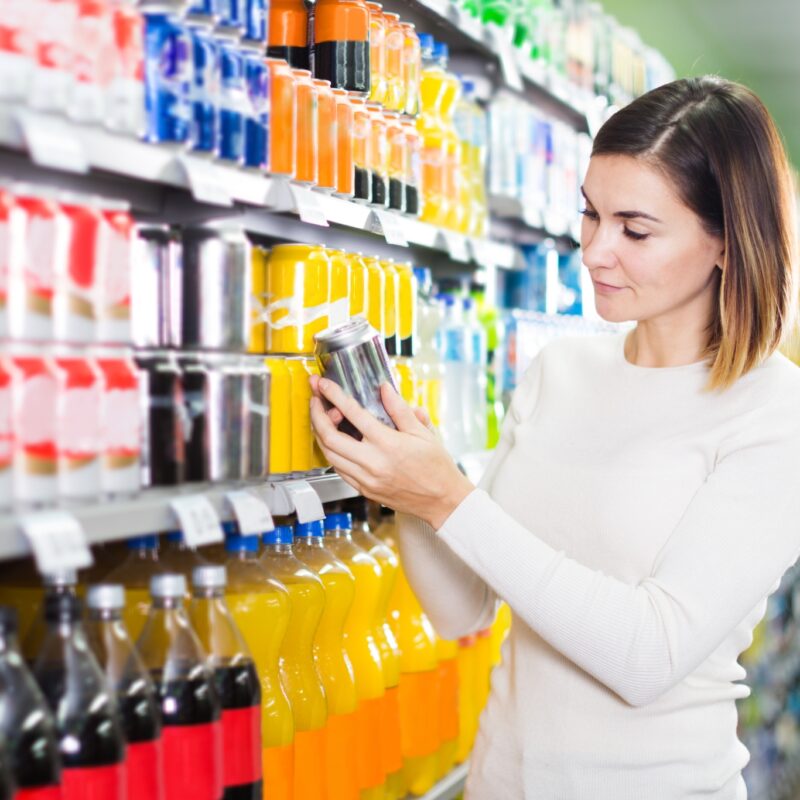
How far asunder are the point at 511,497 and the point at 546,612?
362 millimetres

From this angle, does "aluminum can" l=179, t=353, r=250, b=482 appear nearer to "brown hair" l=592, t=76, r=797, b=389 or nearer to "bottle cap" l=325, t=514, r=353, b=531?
"bottle cap" l=325, t=514, r=353, b=531

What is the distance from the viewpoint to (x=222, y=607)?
173 cm

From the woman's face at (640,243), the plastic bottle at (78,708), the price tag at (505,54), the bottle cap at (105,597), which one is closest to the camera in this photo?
the plastic bottle at (78,708)

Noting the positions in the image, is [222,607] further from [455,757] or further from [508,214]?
[508,214]

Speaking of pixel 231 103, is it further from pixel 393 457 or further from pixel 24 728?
pixel 24 728

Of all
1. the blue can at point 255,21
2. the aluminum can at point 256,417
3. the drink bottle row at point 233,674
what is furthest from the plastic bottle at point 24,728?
the blue can at point 255,21

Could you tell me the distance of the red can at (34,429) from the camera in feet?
4.51

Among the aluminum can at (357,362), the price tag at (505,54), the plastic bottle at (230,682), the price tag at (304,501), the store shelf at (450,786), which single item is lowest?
the store shelf at (450,786)

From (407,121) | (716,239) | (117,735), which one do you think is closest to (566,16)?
(407,121)

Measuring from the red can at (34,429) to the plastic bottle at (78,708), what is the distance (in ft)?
0.51

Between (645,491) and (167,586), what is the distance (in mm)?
844

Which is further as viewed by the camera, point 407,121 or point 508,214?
point 508,214

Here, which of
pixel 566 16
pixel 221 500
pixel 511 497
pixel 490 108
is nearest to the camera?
pixel 221 500

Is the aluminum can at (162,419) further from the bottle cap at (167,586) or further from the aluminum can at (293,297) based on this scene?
the aluminum can at (293,297)
